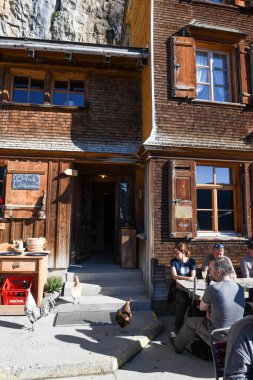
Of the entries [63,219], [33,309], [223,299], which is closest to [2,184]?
[63,219]

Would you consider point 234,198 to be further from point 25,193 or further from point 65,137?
point 25,193

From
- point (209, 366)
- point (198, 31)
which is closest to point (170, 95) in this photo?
point (198, 31)

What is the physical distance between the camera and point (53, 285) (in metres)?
5.95

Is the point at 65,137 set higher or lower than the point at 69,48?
lower

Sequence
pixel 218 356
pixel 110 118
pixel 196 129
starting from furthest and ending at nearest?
pixel 110 118
pixel 196 129
pixel 218 356

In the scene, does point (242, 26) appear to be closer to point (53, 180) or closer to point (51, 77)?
point (51, 77)

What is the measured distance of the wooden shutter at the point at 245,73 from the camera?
283 inches

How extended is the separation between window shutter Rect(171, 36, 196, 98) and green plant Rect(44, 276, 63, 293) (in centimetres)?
505

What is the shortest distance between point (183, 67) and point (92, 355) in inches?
253

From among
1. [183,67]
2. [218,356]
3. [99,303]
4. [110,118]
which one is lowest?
[99,303]

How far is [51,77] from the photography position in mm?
7660

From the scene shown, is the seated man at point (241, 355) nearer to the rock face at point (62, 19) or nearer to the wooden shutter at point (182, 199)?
the wooden shutter at point (182, 199)

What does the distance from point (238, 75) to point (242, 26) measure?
1445 millimetres

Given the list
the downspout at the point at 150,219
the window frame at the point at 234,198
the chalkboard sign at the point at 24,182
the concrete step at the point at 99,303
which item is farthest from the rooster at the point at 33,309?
the window frame at the point at 234,198
